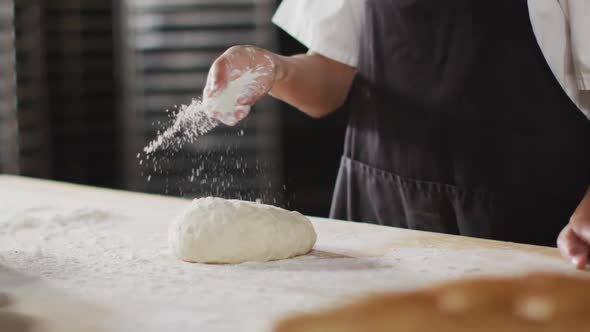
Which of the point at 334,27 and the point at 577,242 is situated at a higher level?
the point at 334,27

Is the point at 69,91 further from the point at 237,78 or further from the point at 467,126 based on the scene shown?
the point at 467,126

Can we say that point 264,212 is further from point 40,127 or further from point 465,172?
point 40,127

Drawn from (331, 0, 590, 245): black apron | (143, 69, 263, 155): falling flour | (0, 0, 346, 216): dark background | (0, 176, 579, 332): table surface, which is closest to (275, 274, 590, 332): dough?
(0, 176, 579, 332): table surface

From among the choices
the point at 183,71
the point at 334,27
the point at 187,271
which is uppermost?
the point at 334,27

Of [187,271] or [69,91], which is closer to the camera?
[187,271]

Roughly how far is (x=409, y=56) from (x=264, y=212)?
2.19ft

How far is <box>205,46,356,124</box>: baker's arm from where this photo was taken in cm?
136

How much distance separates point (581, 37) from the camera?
1.31 meters

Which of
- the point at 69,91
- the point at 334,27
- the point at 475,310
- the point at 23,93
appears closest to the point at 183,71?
the point at 69,91

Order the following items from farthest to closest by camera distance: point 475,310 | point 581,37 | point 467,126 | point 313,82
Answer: point 313,82 < point 467,126 < point 581,37 < point 475,310

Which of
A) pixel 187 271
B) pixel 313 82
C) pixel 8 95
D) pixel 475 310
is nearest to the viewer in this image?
pixel 475 310

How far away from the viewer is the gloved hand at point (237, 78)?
1.34 meters

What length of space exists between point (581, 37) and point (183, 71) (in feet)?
7.11

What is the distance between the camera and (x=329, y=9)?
1.82 metres
